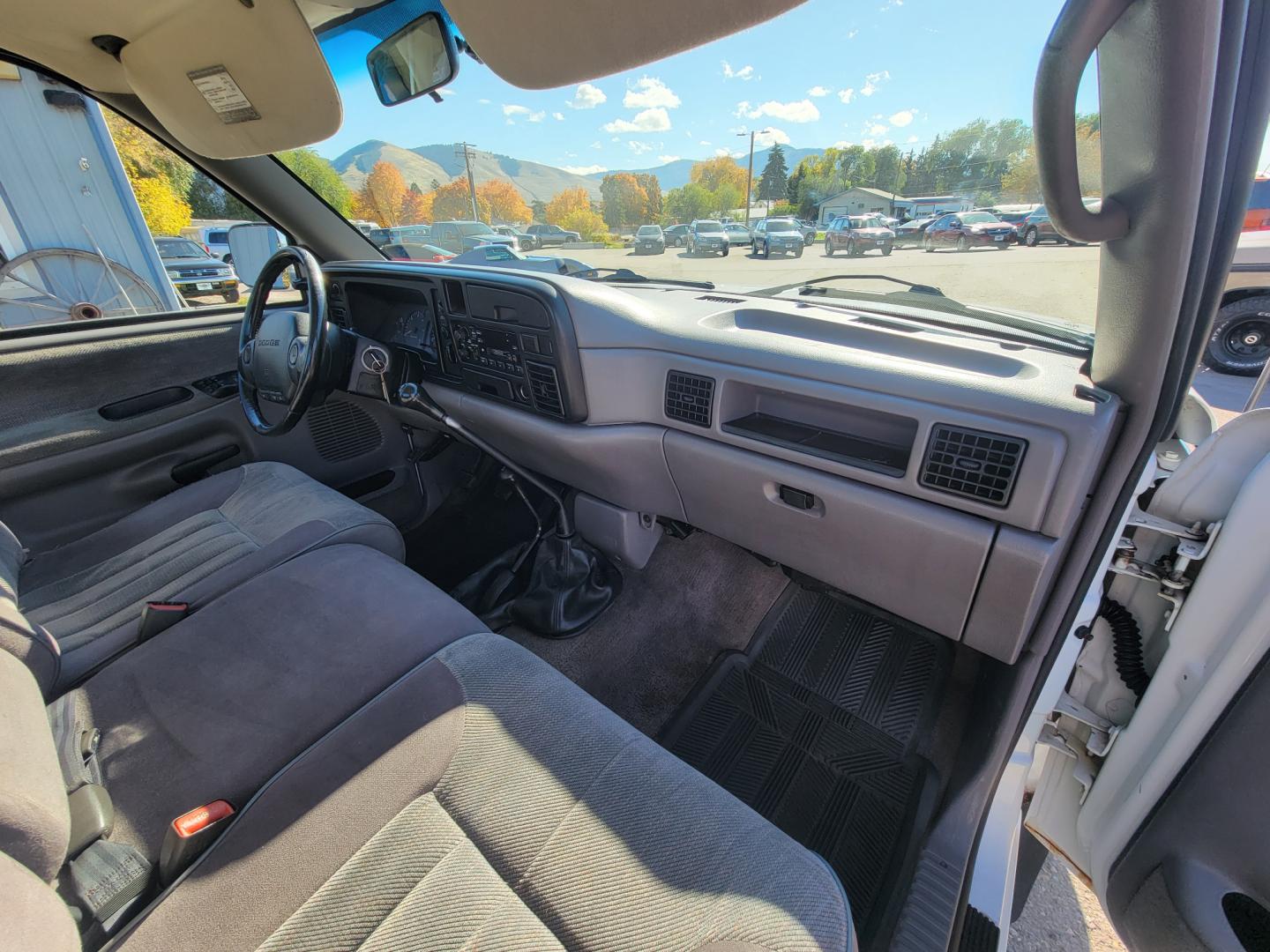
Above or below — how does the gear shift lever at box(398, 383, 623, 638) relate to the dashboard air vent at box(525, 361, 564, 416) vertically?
below

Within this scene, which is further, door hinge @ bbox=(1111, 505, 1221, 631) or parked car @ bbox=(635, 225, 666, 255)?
parked car @ bbox=(635, 225, 666, 255)

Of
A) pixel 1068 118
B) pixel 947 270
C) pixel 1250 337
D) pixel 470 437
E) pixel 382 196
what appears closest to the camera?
pixel 1068 118

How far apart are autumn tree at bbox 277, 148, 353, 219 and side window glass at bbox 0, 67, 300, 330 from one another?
0.93ft

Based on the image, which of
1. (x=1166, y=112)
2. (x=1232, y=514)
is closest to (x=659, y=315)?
(x=1166, y=112)

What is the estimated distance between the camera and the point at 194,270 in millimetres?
3775

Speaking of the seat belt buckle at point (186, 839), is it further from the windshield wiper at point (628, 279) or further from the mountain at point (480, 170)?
the mountain at point (480, 170)

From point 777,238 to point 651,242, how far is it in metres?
0.52

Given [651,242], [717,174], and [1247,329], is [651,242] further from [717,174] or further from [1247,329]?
[1247,329]

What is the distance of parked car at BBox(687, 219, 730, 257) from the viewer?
2129 millimetres

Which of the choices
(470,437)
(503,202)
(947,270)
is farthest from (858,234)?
(503,202)

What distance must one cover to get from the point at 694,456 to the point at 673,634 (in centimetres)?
75

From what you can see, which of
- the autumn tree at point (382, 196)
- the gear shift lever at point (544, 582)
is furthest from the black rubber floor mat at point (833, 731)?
the autumn tree at point (382, 196)

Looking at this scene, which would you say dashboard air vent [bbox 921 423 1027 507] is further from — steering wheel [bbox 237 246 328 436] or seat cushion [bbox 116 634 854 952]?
steering wheel [bbox 237 246 328 436]

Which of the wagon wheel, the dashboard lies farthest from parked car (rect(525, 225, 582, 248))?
the wagon wheel
